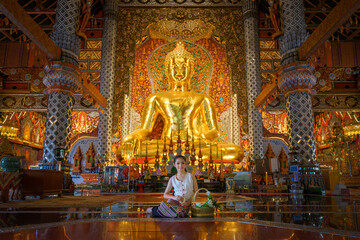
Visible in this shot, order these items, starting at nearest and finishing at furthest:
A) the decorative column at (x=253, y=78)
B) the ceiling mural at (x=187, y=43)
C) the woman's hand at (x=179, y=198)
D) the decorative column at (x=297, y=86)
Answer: the woman's hand at (x=179, y=198) → the decorative column at (x=297, y=86) → the decorative column at (x=253, y=78) → the ceiling mural at (x=187, y=43)

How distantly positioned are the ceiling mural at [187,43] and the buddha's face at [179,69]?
132 centimetres

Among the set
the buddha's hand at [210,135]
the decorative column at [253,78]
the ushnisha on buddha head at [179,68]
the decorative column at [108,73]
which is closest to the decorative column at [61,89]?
the decorative column at [108,73]

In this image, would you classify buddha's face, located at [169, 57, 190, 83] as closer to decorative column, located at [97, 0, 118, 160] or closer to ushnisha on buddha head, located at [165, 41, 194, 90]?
ushnisha on buddha head, located at [165, 41, 194, 90]

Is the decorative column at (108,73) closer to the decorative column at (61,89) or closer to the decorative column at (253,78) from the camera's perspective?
the decorative column at (61,89)

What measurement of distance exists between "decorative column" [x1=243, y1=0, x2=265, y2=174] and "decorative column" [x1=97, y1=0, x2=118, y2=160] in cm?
445

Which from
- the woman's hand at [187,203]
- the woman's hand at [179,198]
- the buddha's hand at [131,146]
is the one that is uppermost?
the buddha's hand at [131,146]

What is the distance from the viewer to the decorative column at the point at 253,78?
29.4 feet

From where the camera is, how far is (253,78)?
941 centimetres

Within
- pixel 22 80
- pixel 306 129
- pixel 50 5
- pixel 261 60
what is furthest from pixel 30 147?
pixel 306 129

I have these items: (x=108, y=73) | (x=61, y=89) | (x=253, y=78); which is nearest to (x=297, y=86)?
(x=253, y=78)

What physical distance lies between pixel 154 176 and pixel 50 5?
7260 millimetres

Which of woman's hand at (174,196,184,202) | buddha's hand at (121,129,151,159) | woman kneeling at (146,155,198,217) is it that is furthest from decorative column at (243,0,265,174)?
woman's hand at (174,196,184,202)

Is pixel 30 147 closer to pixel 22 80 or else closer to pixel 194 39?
pixel 22 80

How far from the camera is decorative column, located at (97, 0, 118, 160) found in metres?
9.05
